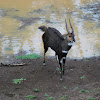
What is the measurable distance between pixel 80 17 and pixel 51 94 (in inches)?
381

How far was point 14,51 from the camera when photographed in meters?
10.5

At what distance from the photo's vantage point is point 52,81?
7309 mm

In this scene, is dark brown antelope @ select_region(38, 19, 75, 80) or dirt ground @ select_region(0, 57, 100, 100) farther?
dark brown antelope @ select_region(38, 19, 75, 80)

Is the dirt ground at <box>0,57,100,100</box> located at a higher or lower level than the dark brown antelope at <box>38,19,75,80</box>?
lower

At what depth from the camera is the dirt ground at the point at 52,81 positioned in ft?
20.3

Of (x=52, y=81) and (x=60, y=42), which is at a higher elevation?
(x=60, y=42)

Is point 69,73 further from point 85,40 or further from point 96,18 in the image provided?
point 96,18

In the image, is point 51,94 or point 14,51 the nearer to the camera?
point 51,94

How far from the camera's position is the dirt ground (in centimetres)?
617

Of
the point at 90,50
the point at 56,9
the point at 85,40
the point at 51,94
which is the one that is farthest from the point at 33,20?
the point at 51,94

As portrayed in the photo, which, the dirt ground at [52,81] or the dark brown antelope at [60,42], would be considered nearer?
the dirt ground at [52,81]

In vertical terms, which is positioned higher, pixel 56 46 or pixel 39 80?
pixel 56 46

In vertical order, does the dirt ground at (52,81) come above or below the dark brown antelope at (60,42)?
below

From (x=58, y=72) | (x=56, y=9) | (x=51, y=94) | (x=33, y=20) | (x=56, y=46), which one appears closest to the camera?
(x=51, y=94)
